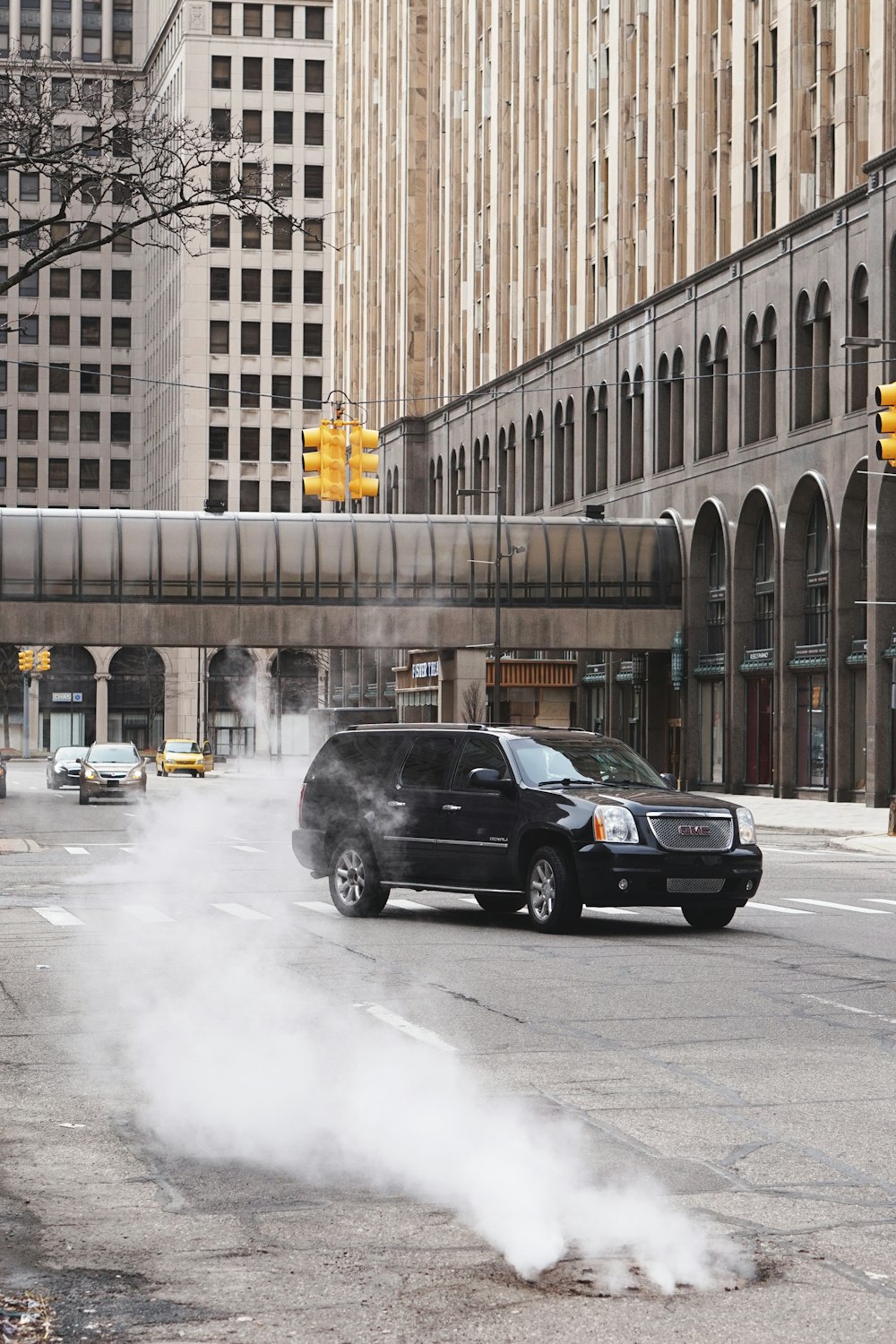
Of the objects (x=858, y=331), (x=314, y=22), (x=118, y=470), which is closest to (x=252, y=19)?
(x=314, y=22)

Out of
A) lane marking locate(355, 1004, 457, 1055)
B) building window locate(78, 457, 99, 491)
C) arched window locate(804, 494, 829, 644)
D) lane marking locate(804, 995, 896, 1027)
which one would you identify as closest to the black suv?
lane marking locate(804, 995, 896, 1027)

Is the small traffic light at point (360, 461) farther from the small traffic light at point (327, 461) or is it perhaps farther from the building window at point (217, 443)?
the building window at point (217, 443)

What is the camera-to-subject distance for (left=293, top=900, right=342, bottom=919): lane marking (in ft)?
63.9

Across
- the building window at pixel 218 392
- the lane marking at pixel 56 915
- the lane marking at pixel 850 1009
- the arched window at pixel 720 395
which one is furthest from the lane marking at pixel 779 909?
the building window at pixel 218 392

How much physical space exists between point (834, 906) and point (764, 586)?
115 ft

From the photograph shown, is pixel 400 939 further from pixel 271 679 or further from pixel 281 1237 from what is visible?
pixel 271 679

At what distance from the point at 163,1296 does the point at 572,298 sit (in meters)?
65.1

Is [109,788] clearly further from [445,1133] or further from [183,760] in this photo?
[445,1133]

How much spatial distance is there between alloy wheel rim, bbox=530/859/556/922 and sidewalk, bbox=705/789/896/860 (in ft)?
40.2

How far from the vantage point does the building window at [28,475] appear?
5615 inches

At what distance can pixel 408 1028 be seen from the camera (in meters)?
11.5

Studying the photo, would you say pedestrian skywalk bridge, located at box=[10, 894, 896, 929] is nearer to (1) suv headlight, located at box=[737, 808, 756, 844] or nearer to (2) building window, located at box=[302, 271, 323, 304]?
(1) suv headlight, located at box=[737, 808, 756, 844]

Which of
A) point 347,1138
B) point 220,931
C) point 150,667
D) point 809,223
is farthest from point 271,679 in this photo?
point 347,1138

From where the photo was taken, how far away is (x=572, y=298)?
69.3 meters
